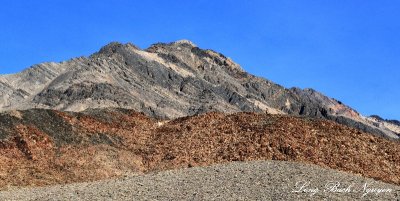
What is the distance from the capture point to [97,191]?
2322 cm

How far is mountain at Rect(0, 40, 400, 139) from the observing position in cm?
7931

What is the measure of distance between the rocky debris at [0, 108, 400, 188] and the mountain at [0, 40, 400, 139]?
38.1m

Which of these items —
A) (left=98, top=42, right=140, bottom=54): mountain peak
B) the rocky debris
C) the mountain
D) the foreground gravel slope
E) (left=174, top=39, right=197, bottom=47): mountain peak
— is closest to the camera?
the foreground gravel slope

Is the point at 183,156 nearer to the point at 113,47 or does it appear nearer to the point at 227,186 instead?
the point at 227,186

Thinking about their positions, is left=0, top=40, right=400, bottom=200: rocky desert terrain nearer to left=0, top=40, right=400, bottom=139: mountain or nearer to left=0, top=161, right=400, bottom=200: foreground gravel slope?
left=0, top=161, right=400, bottom=200: foreground gravel slope

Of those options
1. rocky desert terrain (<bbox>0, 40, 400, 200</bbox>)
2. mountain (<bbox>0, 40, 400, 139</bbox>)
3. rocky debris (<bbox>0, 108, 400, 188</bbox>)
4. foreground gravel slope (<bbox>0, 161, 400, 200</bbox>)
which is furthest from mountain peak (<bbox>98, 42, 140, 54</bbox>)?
foreground gravel slope (<bbox>0, 161, 400, 200</bbox>)

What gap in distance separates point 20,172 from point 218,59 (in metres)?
97.3

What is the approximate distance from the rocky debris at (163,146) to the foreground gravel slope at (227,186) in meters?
3.12

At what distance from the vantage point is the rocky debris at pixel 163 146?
28906 millimetres

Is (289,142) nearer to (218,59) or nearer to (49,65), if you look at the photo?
(49,65)

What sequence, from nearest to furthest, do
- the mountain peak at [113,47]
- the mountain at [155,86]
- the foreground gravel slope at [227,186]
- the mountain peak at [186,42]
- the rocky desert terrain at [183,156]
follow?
1. the foreground gravel slope at [227,186]
2. the rocky desert terrain at [183,156]
3. the mountain at [155,86]
4. the mountain peak at [113,47]
5. the mountain peak at [186,42]

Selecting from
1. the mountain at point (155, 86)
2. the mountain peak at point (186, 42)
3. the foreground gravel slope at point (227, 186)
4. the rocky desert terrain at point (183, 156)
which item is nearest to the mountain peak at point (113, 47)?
the mountain at point (155, 86)

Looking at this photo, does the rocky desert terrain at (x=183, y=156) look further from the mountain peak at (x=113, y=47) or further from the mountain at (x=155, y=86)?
the mountain peak at (x=113, y=47)

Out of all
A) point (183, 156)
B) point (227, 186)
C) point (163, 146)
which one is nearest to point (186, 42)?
point (163, 146)
